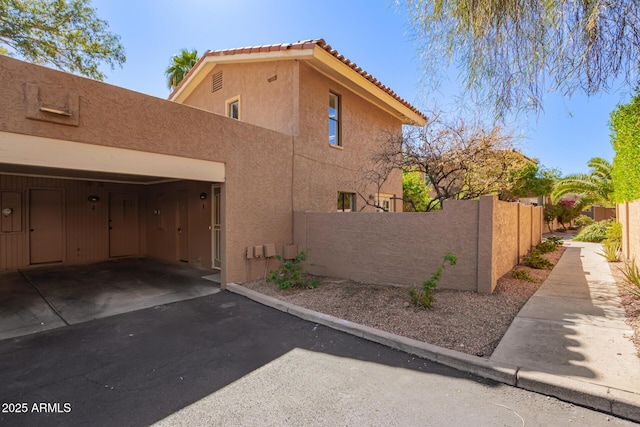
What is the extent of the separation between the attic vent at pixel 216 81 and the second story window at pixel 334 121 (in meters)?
4.30

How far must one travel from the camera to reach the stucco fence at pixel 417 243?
6461 millimetres

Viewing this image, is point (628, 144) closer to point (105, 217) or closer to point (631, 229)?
point (631, 229)

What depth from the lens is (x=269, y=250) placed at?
8.44 meters

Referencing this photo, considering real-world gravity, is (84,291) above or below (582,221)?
below

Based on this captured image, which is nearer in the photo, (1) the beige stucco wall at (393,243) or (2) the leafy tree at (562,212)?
(1) the beige stucco wall at (393,243)

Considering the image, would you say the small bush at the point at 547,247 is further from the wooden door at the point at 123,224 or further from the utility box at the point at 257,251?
the wooden door at the point at 123,224

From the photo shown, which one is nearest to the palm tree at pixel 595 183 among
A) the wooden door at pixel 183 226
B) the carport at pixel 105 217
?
the carport at pixel 105 217

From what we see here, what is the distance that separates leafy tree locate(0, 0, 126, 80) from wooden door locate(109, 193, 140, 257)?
631cm

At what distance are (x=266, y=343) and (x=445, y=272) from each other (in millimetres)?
4259

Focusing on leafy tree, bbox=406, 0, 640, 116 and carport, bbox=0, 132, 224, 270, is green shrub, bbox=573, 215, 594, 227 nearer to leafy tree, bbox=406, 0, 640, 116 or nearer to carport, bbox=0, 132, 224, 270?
leafy tree, bbox=406, 0, 640, 116

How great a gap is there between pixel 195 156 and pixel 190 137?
→ 0.41m

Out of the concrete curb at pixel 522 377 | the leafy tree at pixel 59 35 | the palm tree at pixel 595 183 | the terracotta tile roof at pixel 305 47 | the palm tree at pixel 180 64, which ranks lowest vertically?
the concrete curb at pixel 522 377

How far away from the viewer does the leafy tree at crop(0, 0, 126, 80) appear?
1170 cm

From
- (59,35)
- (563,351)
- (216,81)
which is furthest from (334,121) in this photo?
(59,35)
